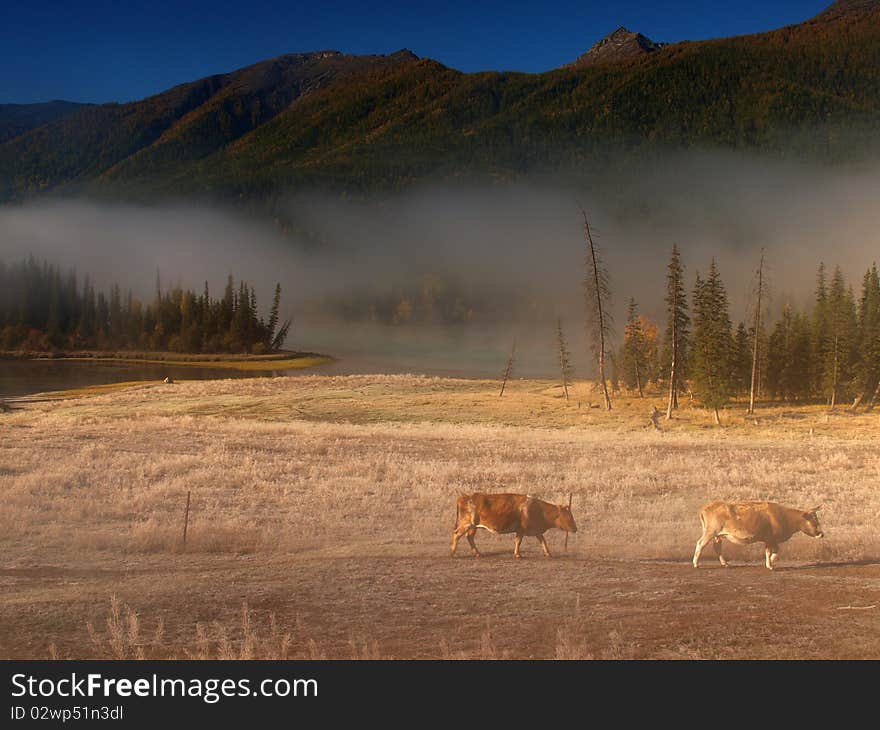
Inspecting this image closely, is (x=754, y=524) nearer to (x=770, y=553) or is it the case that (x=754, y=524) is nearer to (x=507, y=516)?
(x=770, y=553)

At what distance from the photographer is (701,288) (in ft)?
244

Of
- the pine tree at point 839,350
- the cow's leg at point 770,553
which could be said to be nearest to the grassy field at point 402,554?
the cow's leg at point 770,553

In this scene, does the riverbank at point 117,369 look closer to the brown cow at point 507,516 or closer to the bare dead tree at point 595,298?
the bare dead tree at point 595,298

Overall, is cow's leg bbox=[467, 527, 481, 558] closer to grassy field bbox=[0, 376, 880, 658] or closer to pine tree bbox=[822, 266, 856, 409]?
grassy field bbox=[0, 376, 880, 658]

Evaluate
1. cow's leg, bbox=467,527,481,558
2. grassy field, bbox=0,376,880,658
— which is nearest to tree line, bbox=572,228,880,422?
grassy field, bbox=0,376,880,658

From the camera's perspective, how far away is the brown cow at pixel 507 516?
15.1 meters

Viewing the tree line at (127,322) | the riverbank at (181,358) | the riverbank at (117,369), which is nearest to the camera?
the riverbank at (117,369)

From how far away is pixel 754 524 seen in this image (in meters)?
14.7

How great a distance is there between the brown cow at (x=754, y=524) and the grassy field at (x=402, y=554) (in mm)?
604

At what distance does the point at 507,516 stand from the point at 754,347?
67131 millimetres

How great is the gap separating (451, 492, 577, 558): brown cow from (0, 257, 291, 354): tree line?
534ft

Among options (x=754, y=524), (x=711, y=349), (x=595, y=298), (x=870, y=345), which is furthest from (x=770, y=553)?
(x=870, y=345)

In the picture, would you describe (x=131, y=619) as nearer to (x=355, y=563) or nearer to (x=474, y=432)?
(x=355, y=563)

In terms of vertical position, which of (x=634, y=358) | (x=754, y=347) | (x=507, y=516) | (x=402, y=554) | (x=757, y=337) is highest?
(x=757, y=337)
